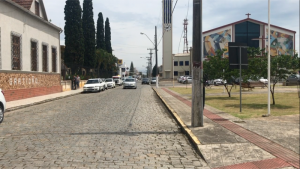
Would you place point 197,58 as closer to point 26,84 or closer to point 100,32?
point 26,84

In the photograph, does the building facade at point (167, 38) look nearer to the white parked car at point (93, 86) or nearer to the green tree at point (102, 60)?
the green tree at point (102, 60)

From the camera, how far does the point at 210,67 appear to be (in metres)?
17.7

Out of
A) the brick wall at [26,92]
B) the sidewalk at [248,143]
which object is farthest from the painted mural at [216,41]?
the sidewalk at [248,143]

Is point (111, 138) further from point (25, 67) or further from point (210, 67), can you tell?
point (25, 67)

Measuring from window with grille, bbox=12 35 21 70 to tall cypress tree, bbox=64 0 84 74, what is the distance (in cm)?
1643

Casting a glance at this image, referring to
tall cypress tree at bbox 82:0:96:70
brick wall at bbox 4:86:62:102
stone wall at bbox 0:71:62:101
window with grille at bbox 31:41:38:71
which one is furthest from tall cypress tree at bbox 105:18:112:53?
window with grille at bbox 31:41:38:71

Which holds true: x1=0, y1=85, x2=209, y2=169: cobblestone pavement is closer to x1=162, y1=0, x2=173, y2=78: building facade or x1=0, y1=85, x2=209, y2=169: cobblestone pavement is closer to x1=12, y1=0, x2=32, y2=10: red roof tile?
x1=12, y1=0, x2=32, y2=10: red roof tile

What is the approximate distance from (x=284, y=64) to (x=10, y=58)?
16048 millimetres

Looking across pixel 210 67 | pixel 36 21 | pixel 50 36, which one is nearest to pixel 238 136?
pixel 210 67

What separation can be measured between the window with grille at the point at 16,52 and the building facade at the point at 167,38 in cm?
5202

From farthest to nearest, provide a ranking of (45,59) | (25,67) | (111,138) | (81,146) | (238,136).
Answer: (45,59) < (25,67) < (111,138) < (238,136) < (81,146)

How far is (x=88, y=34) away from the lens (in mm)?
43188

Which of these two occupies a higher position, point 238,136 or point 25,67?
point 25,67

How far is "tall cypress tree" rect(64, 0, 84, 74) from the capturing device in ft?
118
